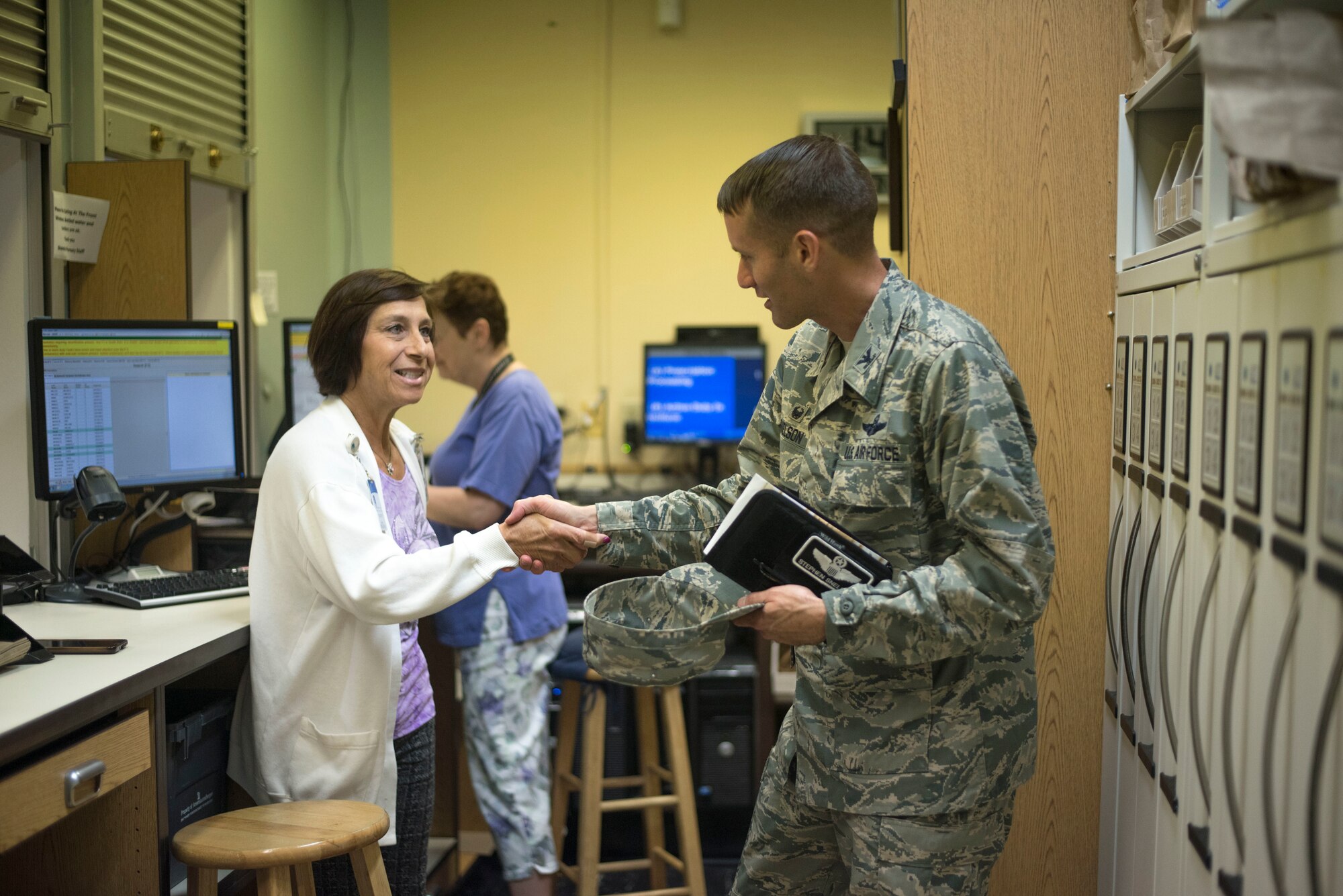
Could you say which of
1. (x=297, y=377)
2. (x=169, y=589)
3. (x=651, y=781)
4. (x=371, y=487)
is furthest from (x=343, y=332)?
(x=297, y=377)

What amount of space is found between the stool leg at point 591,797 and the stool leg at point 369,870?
95 cm

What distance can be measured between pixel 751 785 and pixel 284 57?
2923 mm

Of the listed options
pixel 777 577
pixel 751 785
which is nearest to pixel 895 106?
pixel 777 577

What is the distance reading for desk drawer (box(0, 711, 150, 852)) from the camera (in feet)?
4.35

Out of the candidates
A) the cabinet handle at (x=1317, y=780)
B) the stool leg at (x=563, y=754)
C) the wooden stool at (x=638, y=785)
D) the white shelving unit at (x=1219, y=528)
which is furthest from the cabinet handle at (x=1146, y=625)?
the stool leg at (x=563, y=754)

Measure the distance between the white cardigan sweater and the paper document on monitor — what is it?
1.70 feet

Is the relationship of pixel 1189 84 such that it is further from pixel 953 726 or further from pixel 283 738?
pixel 283 738

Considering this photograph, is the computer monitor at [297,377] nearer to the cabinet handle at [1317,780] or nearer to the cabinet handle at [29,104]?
the cabinet handle at [29,104]

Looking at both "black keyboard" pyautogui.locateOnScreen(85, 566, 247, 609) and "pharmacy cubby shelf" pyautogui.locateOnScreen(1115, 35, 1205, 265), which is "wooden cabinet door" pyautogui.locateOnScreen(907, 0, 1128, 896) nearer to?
"pharmacy cubby shelf" pyautogui.locateOnScreen(1115, 35, 1205, 265)

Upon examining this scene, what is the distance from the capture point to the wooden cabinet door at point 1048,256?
207cm

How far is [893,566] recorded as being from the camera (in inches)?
57.4

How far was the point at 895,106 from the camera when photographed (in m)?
2.43

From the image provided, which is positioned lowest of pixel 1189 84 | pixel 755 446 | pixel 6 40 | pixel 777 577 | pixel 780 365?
pixel 777 577

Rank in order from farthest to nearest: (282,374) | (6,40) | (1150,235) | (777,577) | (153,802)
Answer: (282,374) < (6,40) < (1150,235) < (153,802) < (777,577)
